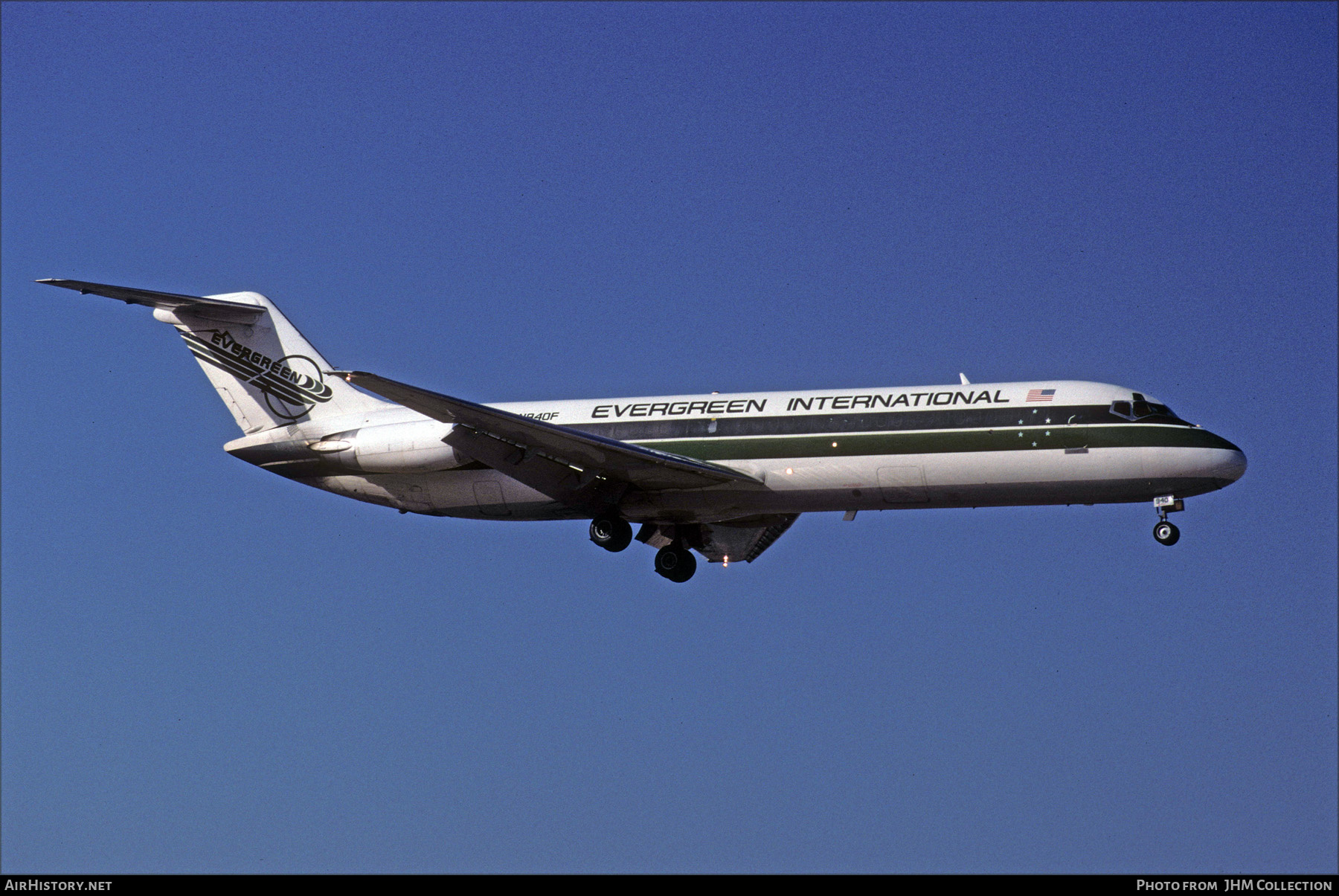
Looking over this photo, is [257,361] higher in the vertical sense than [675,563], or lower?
higher

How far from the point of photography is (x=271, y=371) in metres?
37.2

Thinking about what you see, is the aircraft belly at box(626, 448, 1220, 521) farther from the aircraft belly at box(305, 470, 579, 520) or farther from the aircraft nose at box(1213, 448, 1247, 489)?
the aircraft belly at box(305, 470, 579, 520)

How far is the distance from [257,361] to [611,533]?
9955 mm

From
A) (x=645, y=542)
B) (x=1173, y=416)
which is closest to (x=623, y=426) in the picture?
(x=645, y=542)

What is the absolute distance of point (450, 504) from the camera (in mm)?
35375

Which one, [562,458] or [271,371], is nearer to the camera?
[562,458]

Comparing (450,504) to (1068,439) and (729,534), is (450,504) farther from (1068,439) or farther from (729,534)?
(1068,439)

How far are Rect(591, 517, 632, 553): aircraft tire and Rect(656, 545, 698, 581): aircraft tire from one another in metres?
2.29

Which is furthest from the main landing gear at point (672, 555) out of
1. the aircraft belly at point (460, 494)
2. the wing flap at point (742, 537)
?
the aircraft belly at point (460, 494)

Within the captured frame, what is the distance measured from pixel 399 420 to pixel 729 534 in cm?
850

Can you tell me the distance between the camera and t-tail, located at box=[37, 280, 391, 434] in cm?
3681

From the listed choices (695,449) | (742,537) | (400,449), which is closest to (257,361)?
(400,449)

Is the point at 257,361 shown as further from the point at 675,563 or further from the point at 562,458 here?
the point at 675,563

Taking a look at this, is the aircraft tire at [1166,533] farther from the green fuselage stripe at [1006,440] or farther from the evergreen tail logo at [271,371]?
the evergreen tail logo at [271,371]
